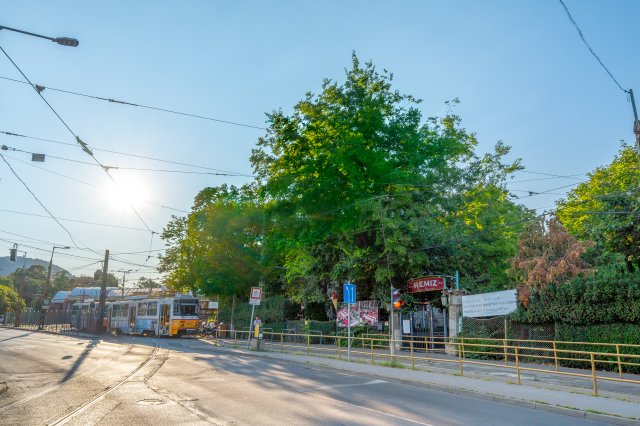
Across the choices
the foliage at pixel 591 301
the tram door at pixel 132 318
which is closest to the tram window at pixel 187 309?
the tram door at pixel 132 318

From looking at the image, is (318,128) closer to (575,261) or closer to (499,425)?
(575,261)

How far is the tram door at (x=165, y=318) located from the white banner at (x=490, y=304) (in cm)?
2667

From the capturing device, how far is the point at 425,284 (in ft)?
86.6

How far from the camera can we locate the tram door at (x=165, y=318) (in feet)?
134

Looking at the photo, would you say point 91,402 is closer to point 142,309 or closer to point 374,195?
point 374,195

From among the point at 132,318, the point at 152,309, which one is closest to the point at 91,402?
the point at 152,309

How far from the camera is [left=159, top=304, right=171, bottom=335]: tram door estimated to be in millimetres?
40809

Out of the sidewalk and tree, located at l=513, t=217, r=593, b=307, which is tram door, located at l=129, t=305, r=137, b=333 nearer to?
the sidewalk

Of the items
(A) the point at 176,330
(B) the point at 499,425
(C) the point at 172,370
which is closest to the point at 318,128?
(C) the point at 172,370

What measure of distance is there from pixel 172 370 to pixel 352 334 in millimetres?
15559

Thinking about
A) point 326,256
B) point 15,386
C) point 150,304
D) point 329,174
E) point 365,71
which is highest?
point 365,71

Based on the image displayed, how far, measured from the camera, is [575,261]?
22.2m

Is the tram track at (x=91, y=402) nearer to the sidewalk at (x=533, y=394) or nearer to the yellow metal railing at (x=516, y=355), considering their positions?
the sidewalk at (x=533, y=394)

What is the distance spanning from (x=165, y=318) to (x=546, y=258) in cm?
3148
